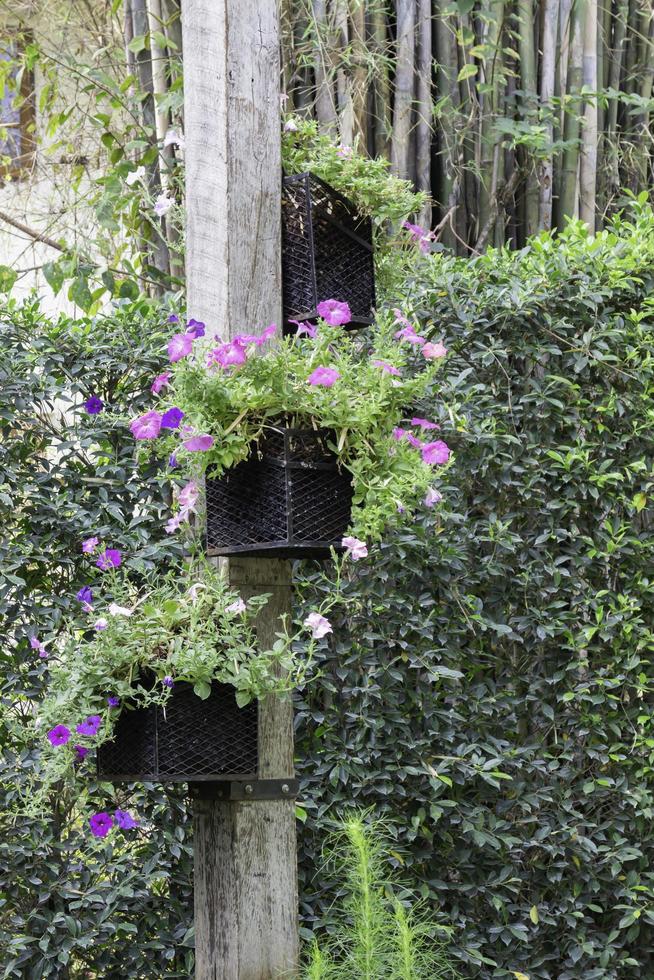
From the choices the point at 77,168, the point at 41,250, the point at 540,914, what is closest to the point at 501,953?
the point at 540,914

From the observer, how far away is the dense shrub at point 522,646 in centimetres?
307

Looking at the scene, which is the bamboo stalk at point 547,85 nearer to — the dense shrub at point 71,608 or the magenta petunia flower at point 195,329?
the dense shrub at point 71,608

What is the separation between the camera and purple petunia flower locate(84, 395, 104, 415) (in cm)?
305

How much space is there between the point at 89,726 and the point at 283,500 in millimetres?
564

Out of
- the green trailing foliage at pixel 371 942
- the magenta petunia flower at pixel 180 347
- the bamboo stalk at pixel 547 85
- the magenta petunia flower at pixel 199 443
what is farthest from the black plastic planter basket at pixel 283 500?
the bamboo stalk at pixel 547 85

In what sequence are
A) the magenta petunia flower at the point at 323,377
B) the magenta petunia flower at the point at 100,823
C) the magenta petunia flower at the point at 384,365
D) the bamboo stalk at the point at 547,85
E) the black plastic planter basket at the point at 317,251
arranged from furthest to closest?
the bamboo stalk at the point at 547,85 < the magenta petunia flower at the point at 100,823 < the black plastic planter basket at the point at 317,251 < the magenta petunia flower at the point at 384,365 < the magenta petunia flower at the point at 323,377

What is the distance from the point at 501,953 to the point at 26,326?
6.61ft

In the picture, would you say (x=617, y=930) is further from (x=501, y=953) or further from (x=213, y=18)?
(x=213, y=18)

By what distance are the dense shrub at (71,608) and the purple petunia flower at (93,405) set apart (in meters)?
0.02

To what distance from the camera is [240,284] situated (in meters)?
2.19

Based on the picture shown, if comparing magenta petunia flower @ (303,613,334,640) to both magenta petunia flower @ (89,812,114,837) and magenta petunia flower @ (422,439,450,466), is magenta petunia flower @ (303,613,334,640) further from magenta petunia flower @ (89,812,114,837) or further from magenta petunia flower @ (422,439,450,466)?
magenta petunia flower @ (89,812,114,837)

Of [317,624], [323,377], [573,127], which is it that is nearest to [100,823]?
[317,624]

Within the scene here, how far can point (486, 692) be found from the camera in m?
3.18

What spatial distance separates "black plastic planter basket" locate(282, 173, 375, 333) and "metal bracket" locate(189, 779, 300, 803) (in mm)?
841
